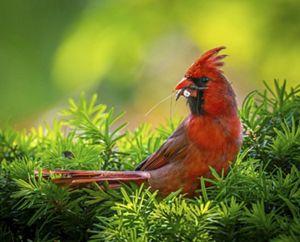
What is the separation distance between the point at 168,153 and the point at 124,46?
169 centimetres

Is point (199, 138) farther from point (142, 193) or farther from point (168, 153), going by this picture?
point (142, 193)

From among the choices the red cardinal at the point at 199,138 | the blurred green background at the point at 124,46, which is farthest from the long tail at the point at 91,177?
the blurred green background at the point at 124,46

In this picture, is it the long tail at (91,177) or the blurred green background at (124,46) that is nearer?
the long tail at (91,177)

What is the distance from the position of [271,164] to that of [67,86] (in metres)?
2.01

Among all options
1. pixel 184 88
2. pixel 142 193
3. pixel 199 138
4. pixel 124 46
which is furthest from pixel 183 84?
pixel 124 46

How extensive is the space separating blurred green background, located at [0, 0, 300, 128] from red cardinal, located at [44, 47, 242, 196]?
1.16 metres

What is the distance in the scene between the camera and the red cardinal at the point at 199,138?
173 cm

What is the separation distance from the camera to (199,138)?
5.95ft

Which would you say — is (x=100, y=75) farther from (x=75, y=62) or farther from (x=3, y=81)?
(x=3, y=81)

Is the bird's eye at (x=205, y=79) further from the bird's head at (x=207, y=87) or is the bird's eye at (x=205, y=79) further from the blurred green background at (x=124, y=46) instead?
the blurred green background at (x=124, y=46)

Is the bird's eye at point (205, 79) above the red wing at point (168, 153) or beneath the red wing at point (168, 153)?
above

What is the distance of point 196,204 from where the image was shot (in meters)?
1.36

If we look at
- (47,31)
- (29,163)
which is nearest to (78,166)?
(29,163)

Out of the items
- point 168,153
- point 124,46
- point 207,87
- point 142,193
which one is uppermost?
point 124,46
